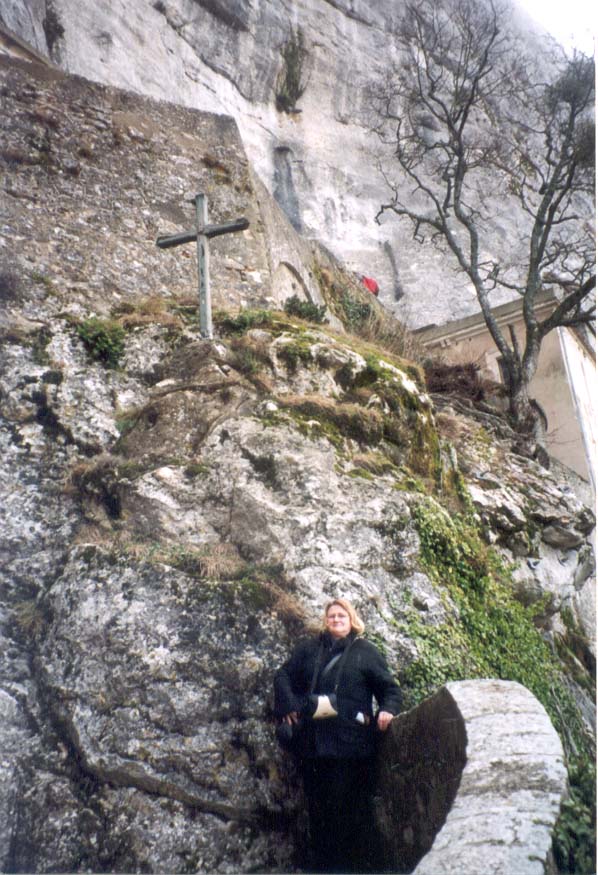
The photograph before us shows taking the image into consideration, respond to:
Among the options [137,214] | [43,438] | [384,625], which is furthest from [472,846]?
[137,214]

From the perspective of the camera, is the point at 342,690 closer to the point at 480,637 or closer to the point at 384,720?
the point at 384,720

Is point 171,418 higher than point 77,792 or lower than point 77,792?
higher

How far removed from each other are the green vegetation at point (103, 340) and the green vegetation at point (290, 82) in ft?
39.9

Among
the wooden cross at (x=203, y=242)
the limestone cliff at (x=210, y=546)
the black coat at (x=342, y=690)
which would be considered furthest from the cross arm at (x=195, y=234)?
the black coat at (x=342, y=690)

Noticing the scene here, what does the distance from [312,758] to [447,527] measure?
7.28ft

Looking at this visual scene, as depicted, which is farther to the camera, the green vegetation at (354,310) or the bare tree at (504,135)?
the green vegetation at (354,310)

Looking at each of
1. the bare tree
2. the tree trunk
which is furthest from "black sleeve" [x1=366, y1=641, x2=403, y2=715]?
the bare tree

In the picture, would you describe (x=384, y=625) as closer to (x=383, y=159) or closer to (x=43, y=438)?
(x=43, y=438)

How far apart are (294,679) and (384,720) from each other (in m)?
0.50

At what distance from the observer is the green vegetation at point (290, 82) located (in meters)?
16.6

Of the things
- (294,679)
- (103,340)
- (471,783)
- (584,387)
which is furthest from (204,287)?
(584,387)

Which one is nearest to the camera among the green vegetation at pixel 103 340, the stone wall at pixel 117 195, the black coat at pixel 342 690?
the black coat at pixel 342 690

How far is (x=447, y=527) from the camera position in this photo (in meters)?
5.40

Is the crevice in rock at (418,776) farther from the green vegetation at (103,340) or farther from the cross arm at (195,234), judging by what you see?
the cross arm at (195,234)
